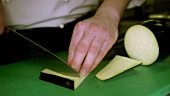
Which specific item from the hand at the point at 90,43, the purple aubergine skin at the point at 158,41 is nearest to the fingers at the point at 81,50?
the hand at the point at 90,43

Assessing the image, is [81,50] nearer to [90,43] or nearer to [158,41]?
[90,43]

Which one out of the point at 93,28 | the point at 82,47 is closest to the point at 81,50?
the point at 82,47

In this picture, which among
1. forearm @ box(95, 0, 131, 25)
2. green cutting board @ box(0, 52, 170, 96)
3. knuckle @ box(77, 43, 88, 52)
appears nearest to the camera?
green cutting board @ box(0, 52, 170, 96)

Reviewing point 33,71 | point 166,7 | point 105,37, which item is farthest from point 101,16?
point 166,7

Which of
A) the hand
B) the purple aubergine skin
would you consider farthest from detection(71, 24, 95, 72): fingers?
the purple aubergine skin

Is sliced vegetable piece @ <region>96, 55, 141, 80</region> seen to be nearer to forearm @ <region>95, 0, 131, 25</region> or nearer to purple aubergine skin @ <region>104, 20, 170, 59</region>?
purple aubergine skin @ <region>104, 20, 170, 59</region>

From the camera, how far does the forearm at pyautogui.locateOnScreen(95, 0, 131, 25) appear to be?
0.96 meters

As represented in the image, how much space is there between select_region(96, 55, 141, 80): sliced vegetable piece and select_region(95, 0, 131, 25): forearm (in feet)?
0.70

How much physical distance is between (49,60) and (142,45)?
32 cm

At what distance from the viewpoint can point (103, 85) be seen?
27.2 inches

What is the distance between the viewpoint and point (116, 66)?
0.77 metres

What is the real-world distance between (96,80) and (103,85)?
4 cm

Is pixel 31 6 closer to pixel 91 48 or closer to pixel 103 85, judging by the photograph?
pixel 91 48

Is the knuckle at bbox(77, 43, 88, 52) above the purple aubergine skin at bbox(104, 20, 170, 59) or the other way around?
above
